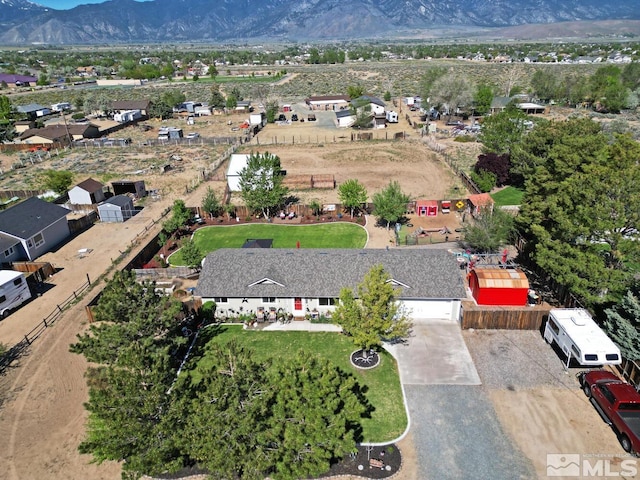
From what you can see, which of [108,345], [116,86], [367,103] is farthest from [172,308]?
[116,86]

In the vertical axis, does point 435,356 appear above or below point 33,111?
below

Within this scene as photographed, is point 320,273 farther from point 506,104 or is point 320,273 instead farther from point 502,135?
point 506,104

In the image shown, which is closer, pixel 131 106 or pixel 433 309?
pixel 433 309

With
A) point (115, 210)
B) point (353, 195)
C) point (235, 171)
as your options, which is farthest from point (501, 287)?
point (115, 210)

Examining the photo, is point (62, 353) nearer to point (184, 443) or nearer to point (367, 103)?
point (184, 443)

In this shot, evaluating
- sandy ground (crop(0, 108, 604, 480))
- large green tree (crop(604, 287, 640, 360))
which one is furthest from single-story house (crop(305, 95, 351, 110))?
large green tree (crop(604, 287, 640, 360))

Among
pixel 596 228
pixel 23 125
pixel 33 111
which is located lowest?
pixel 23 125

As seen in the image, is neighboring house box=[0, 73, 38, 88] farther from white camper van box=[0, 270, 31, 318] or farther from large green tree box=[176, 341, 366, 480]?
large green tree box=[176, 341, 366, 480]
